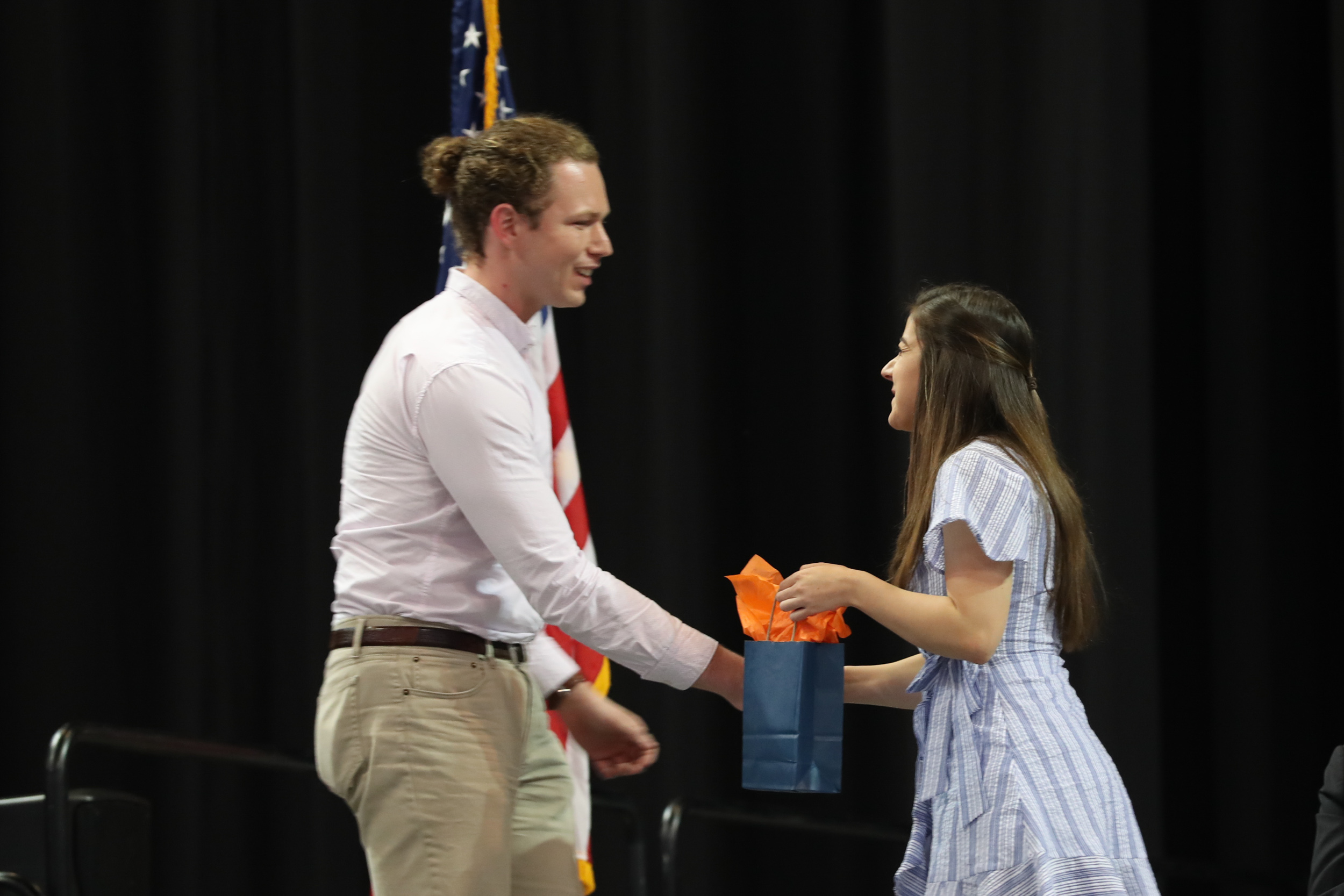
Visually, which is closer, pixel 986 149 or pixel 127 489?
pixel 986 149

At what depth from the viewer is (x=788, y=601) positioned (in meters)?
1.94

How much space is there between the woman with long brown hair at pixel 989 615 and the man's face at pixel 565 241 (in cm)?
53

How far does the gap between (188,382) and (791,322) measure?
170 cm

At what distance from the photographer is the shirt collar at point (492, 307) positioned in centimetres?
230

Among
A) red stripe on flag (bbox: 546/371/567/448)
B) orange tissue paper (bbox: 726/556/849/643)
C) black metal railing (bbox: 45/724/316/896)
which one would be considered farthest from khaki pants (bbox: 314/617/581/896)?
red stripe on flag (bbox: 546/371/567/448)

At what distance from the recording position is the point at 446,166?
2447mm

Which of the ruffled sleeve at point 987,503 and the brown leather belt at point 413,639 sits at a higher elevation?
the ruffled sleeve at point 987,503

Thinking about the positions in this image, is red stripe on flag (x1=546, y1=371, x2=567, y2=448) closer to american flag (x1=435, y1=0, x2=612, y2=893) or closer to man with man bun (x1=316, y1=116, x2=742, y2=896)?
american flag (x1=435, y1=0, x2=612, y2=893)

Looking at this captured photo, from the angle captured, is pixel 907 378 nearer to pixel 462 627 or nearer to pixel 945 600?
pixel 945 600

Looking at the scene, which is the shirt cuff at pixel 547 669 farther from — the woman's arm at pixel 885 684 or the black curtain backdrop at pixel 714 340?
the black curtain backdrop at pixel 714 340

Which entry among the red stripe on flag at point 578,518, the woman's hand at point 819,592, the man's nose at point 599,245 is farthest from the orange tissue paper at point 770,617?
the red stripe on flag at point 578,518

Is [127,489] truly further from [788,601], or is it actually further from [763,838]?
[788,601]

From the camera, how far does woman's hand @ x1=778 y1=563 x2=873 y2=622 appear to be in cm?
193

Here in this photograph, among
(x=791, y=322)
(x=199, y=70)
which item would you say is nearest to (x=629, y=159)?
(x=791, y=322)
